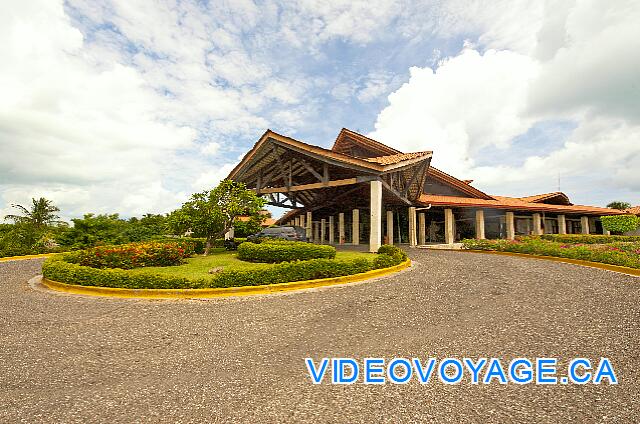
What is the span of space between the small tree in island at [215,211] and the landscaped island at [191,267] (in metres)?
1.76

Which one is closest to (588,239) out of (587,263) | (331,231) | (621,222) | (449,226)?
(621,222)

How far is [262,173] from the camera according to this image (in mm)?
23922

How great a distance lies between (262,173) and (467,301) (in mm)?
18908

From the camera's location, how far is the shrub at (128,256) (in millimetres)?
12477

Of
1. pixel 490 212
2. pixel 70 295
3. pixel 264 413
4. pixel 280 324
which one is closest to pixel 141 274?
pixel 70 295

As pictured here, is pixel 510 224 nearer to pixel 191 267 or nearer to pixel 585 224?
pixel 585 224

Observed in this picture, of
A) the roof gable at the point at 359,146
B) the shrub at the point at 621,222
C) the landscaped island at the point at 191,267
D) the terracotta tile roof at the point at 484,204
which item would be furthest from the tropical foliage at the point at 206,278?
the shrub at the point at 621,222

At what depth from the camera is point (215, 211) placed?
17422 millimetres

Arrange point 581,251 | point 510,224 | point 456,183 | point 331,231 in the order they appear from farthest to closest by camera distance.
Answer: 1. point 331,231
2. point 456,183
3. point 510,224
4. point 581,251

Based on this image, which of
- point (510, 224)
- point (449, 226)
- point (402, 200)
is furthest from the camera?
point (510, 224)

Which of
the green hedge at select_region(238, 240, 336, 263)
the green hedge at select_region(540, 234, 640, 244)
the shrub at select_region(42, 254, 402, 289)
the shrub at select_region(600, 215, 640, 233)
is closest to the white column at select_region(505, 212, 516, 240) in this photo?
the green hedge at select_region(540, 234, 640, 244)

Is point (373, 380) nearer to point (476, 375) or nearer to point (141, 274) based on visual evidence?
point (476, 375)

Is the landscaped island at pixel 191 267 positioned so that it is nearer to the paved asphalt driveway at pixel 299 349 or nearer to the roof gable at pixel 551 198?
the paved asphalt driveway at pixel 299 349

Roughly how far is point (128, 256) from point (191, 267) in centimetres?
259
